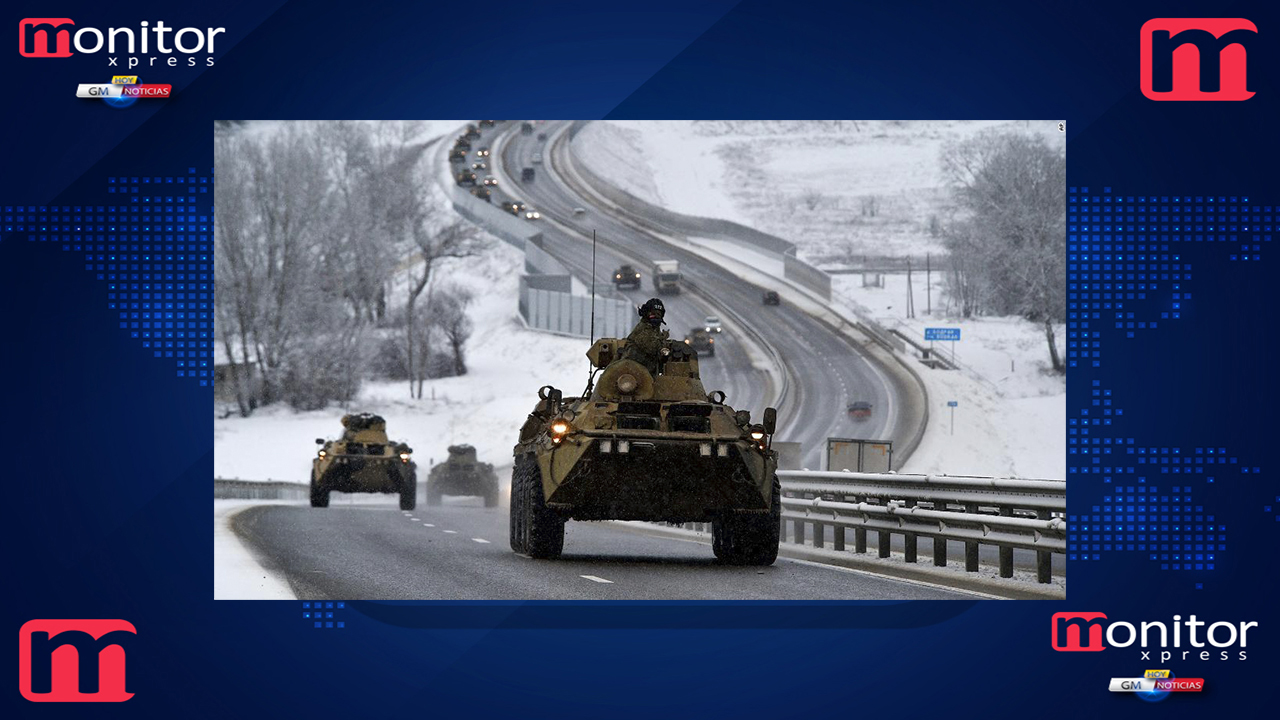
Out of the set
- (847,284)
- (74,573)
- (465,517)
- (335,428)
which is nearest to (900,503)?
(847,284)

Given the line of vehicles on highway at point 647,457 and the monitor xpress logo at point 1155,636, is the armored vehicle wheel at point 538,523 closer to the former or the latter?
the line of vehicles on highway at point 647,457

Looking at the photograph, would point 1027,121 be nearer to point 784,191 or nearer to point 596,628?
point 784,191

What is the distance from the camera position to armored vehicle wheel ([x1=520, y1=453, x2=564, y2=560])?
22391mm

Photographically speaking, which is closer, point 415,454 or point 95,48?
point 95,48

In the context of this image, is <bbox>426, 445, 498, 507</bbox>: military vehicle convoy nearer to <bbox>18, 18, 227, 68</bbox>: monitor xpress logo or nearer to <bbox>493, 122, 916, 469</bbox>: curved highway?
<bbox>493, 122, 916, 469</bbox>: curved highway

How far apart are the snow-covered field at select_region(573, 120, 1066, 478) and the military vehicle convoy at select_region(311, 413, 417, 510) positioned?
4.83 m

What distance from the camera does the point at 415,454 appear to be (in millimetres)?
30703

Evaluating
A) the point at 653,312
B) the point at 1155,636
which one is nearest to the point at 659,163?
the point at 653,312

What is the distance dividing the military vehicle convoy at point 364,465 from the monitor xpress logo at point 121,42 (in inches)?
261

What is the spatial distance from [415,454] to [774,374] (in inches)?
226

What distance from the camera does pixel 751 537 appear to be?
74.1 feet

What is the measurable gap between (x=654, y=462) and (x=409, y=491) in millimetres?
14543

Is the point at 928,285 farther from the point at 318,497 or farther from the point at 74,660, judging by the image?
the point at 318,497

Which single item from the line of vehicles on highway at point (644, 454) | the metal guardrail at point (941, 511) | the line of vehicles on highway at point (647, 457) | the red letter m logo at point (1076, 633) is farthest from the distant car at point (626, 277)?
the red letter m logo at point (1076, 633)
